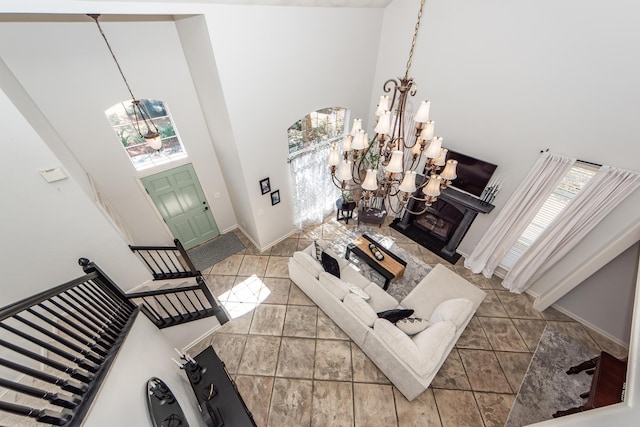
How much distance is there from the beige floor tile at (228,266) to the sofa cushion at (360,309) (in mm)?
2671

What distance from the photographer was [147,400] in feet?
6.68

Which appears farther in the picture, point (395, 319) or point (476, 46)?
point (476, 46)

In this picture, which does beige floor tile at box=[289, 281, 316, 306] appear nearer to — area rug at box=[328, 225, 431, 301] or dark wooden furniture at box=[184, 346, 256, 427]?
area rug at box=[328, 225, 431, 301]

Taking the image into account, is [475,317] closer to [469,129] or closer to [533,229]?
[533,229]

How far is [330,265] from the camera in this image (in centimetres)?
429

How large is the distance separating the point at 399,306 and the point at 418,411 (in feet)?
4.38

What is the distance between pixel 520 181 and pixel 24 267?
688cm

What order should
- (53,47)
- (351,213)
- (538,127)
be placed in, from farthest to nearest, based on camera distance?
(351,213), (538,127), (53,47)

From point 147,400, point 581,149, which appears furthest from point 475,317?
point 147,400

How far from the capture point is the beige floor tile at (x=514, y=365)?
135 inches

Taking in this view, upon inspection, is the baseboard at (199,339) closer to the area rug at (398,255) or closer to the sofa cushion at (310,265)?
the sofa cushion at (310,265)

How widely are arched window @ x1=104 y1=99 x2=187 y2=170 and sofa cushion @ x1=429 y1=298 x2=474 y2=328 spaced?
5.38 m

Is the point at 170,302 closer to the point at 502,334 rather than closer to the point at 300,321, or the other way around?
the point at 300,321

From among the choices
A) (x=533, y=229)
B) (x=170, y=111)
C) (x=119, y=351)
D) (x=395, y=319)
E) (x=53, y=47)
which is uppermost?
(x=53, y=47)
